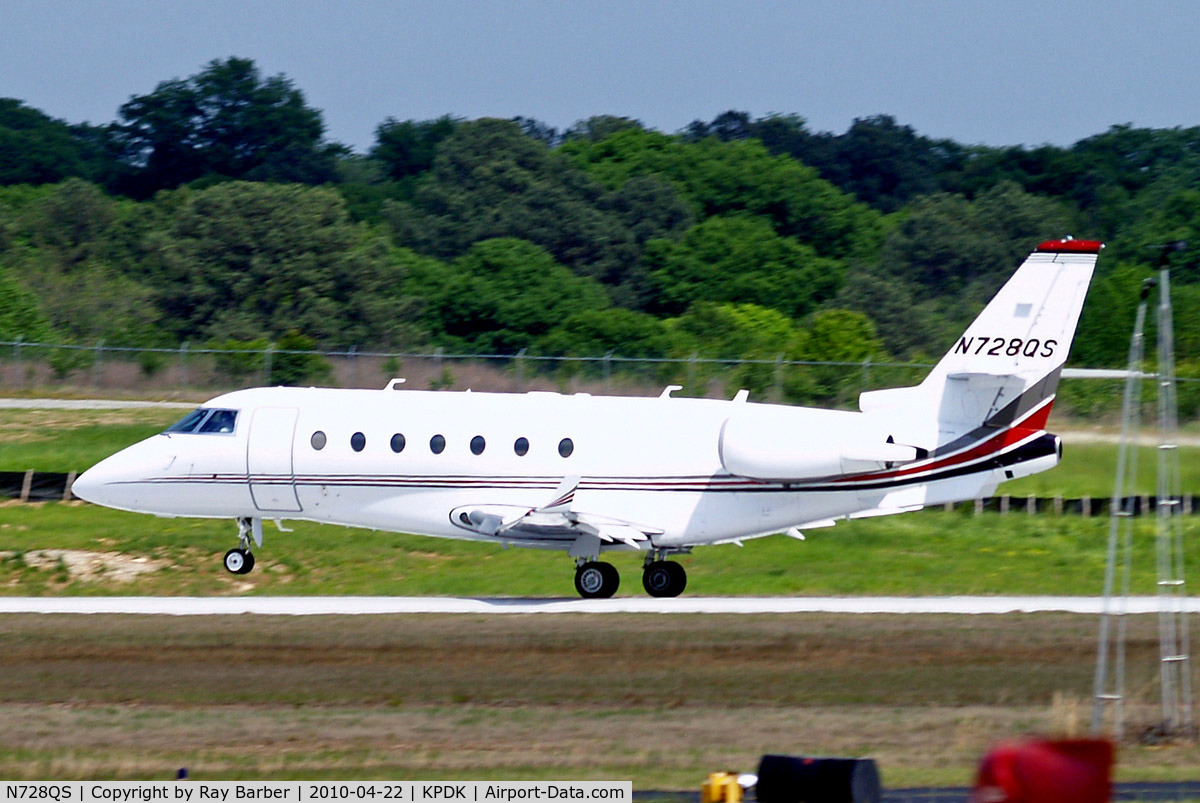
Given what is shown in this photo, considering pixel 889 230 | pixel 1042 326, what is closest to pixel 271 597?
pixel 1042 326

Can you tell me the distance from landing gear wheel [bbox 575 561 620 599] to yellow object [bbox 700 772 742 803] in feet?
49.4

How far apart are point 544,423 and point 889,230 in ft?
204

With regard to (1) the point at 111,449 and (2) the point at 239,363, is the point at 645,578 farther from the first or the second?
(2) the point at 239,363

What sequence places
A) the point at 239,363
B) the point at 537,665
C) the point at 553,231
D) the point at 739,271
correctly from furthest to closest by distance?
the point at 553,231 → the point at 739,271 → the point at 239,363 → the point at 537,665

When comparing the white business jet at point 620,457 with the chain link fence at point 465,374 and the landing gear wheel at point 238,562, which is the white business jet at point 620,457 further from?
the chain link fence at point 465,374

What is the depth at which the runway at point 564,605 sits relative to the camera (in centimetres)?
2547

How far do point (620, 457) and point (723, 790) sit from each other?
14517 mm

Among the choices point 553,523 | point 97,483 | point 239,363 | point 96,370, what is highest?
point 239,363

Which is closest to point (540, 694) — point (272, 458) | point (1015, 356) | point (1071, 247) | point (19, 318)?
point (272, 458)

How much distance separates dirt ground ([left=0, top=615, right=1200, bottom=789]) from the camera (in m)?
15.4

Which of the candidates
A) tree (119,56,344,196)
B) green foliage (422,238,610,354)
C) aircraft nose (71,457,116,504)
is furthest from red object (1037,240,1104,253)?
tree (119,56,344,196)

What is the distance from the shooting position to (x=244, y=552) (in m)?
27.6

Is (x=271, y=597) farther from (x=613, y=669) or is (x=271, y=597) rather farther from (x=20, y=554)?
(x=613, y=669)

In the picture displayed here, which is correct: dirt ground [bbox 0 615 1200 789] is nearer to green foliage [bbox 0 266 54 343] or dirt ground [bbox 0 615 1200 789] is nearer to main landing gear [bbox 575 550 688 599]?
main landing gear [bbox 575 550 688 599]
